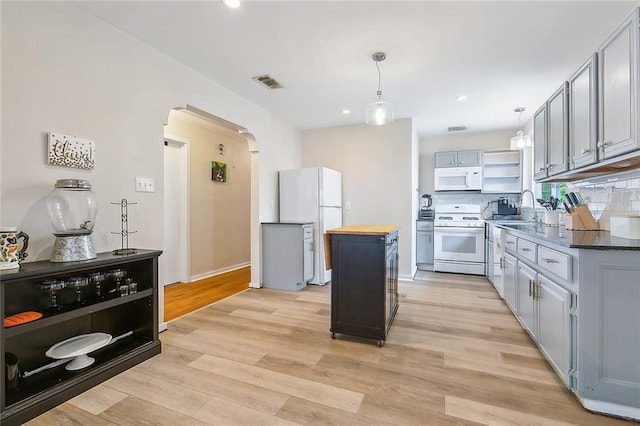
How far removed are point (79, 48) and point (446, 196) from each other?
5.69 metres

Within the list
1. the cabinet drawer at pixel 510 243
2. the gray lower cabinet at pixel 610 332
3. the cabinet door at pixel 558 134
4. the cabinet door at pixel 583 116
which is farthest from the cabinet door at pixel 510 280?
the gray lower cabinet at pixel 610 332

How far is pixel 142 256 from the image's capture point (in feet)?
7.11

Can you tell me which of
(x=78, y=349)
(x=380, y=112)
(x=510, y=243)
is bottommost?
(x=78, y=349)

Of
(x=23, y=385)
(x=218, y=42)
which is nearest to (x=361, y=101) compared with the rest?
(x=218, y=42)

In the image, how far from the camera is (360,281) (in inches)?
96.2

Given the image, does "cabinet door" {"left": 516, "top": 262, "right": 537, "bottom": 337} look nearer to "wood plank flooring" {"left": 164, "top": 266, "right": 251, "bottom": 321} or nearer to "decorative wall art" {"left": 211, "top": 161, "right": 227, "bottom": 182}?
"wood plank flooring" {"left": 164, "top": 266, "right": 251, "bottom": 321}

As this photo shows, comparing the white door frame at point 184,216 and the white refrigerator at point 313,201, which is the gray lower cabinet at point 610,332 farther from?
the white door frame at point 184,216

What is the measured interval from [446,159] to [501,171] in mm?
969

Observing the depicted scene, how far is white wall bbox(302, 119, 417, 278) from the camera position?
15.0 feet

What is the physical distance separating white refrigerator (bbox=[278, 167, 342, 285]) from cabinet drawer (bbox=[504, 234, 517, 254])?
7.57 ft

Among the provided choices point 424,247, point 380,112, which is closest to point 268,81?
point 380,112

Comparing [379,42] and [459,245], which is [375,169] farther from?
[379,42]

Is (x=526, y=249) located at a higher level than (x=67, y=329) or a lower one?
higher

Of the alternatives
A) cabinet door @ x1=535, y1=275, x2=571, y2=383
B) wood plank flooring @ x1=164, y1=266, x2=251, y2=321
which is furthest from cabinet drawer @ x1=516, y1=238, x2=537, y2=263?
wood plank flooring @ x1=164, y1=266, x2=251, y2=321
